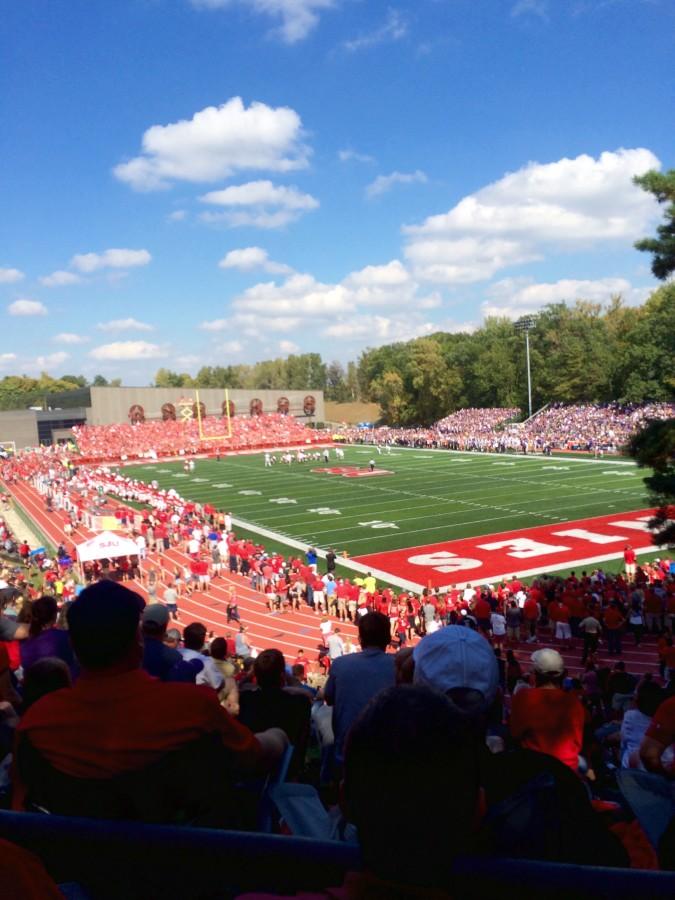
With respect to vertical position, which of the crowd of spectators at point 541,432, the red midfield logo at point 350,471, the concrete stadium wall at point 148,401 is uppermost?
the concrete stadium wall at point 148,401

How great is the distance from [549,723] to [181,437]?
2534 inches

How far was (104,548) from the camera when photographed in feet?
63.4

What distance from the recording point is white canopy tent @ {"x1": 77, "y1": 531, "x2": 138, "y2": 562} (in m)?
19.1

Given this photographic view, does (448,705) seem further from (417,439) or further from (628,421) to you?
(417,439)

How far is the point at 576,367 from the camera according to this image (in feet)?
220

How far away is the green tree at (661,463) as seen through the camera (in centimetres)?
845

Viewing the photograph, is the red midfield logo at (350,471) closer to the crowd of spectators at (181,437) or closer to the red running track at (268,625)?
the crowd of spectators at (181,437)

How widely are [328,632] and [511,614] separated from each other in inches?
143

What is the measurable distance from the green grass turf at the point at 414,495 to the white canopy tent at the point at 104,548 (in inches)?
286

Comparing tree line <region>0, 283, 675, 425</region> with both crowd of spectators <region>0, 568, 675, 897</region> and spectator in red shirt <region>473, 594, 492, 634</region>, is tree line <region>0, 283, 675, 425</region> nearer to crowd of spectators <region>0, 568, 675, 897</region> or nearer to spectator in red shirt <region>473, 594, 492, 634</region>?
spectator in red shirt <region>473, 594, 492, 634</region>

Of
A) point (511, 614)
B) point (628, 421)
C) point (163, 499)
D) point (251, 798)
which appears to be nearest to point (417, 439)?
point (628, 421)

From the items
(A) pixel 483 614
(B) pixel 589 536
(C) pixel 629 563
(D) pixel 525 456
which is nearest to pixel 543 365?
(D) pixel 525 456

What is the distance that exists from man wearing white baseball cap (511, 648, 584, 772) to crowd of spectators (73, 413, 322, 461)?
5633 cm

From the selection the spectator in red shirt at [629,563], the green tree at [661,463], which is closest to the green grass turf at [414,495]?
the spectator in red shirt at [629,563]
